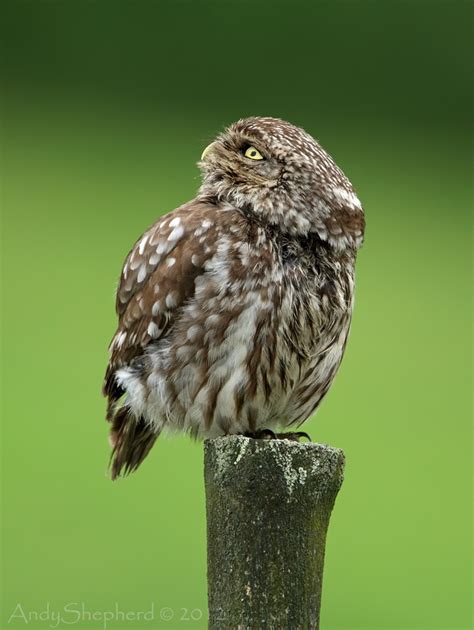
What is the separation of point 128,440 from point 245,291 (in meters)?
0.78

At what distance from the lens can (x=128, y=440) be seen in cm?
372

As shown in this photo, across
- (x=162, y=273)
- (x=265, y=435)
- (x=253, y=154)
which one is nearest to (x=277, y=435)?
(x=265, y=435)

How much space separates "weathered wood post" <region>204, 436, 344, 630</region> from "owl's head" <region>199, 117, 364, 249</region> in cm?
114

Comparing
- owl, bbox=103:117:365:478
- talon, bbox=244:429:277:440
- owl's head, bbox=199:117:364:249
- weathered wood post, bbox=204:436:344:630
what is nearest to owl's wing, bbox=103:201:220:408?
owl, bbox=103:117:365:478

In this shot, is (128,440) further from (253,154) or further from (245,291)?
(253,154)

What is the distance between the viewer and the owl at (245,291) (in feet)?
10.7

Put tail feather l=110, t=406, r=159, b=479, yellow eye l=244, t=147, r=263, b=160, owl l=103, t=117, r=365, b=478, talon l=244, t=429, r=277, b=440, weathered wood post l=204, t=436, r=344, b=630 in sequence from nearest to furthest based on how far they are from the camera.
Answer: weathered wood post l=204, t=436, r=344, b=630
talon l=244, t=429, r=277, b=440
owl l=103, t=117, r=365, b=478
yellow eye l=244, t=147, r=263, b=160
tail feather l=110, t=406, r=159, b=479

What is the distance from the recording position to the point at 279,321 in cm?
324

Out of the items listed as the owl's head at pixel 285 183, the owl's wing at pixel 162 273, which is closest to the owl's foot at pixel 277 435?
the owl's wing at pixel 162 273

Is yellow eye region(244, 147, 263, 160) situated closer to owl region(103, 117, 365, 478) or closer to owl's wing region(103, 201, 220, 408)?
owl region(103, 117, 365, 478)

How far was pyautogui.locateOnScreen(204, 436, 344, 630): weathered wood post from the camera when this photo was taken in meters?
2.19

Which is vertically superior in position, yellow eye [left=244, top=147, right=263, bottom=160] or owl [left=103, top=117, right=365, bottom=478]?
yellow eye [left=244, top=147, right=263, bottom=160]
